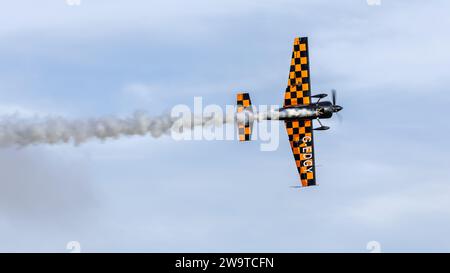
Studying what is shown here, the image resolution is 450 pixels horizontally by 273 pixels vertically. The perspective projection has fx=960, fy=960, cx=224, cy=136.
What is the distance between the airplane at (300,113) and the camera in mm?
56500

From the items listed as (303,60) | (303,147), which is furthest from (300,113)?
(303,60)

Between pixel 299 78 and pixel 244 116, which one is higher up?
pixel 299 78

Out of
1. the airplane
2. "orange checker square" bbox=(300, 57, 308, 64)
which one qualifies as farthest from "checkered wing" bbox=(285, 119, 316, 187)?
"orange checker square" bbox=(300, 57, 308, 64)

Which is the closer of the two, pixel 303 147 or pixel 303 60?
pixel 303 147

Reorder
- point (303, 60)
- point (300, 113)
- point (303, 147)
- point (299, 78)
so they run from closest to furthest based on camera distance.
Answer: point (300, 113) → point (303, 147) → point (299, 78) → point (303, 60)

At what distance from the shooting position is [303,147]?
191 feet

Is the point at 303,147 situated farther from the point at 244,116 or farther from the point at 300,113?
the point at 244,116

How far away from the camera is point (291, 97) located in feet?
190

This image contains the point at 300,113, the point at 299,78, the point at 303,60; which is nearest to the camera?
the point at 300,113

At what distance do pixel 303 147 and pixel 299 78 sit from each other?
420 centimetres

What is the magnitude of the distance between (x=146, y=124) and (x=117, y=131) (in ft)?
5.72
